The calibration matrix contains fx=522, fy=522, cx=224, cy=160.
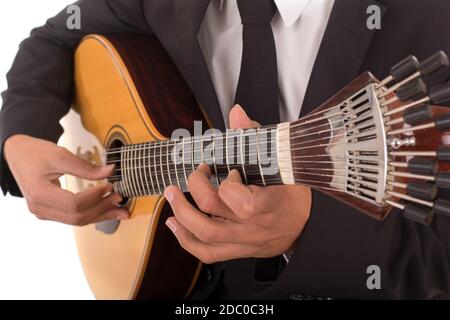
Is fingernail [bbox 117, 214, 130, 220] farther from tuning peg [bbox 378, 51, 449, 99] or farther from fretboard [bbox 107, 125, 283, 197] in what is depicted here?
tuning peg [bbox 378, 51, 449, 99]

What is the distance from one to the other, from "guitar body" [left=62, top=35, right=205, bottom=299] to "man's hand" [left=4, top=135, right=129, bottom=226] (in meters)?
0.07

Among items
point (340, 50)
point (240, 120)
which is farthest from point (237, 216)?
point (340, 50)

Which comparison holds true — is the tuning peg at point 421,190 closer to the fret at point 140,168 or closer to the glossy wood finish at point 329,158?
the glossy wood finish at point 329,158

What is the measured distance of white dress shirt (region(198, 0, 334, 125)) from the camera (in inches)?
37.8

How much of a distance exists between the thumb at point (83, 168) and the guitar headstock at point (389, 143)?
0.61 metres

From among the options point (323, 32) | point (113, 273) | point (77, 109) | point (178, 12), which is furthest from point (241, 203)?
point (77, 109)

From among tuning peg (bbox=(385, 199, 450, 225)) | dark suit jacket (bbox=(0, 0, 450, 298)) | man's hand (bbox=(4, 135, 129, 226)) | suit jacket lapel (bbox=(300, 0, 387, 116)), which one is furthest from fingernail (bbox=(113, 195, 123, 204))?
tuning peg (bbox=(385, 199, 450, 225))

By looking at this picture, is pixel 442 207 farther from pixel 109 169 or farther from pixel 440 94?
pixel 109 169

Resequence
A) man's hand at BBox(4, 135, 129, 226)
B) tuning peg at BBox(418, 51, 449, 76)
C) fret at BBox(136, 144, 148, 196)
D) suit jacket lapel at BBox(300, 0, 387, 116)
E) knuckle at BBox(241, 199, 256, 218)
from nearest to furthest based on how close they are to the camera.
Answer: tuning peg at BBox(418, 51, 449, 76)
knuckle at BBox(241, 199, 256, 218)
suit jacket lapel at BBox(300, 0, 387, 116)
fret at BBox(136, 144, 148, 196)
man's hand at BBox(4, 135, 129, 226)

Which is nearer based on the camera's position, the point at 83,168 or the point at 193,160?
the point at 193,160

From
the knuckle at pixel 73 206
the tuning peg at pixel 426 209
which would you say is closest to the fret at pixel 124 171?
the knuckle at pixel 73 206

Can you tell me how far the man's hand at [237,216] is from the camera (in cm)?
67

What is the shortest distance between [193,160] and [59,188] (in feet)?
1.55

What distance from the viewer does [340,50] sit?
89 cm
